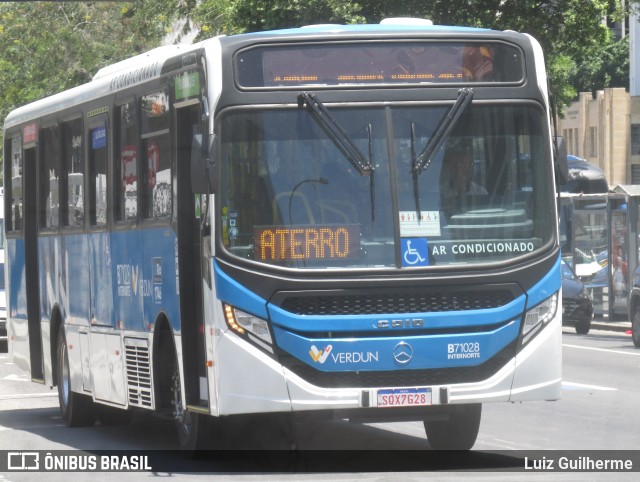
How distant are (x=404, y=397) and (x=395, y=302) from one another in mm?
614

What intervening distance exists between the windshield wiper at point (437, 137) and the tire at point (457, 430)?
1.93 metres

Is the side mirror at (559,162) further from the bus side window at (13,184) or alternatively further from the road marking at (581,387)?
the bus side window at (13,184)

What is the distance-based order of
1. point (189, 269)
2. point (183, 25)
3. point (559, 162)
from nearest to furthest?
point (559, 162), point (189, 269), point (183, 25)

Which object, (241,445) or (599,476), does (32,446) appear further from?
(599,476)

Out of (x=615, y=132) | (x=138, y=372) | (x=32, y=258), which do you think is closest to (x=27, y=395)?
(x=32, y=258)

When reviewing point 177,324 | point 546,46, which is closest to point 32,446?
point 177,324

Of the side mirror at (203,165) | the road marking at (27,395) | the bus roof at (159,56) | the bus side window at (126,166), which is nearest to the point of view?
the side mirror at (203,165)

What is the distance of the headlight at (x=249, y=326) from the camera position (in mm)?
9984

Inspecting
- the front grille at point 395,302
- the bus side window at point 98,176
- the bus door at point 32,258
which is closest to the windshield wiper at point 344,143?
the front grille at point 395,302

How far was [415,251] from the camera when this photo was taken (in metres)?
10.1

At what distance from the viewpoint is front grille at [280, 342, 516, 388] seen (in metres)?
9.98

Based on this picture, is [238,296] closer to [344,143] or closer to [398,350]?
[398,350]

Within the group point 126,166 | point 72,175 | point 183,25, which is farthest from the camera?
point 183,25

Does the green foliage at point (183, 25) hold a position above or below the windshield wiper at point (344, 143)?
above
